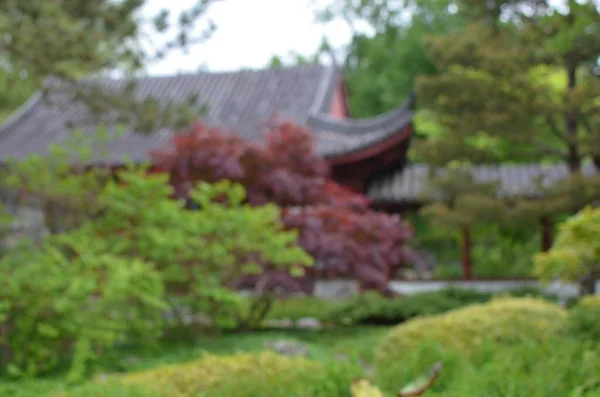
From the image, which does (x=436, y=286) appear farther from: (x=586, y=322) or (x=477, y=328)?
(x=586, y=322)

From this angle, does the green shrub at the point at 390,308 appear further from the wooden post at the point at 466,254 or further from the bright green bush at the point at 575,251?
the bright green bush at the point at 575,251

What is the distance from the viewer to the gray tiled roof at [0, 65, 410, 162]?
44.7ft

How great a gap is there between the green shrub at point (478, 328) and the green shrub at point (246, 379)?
102 centimetres

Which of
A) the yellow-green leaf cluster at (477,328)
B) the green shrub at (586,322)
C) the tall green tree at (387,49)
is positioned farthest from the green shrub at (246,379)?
the tall green tree at (387,49)

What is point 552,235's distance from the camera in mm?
14203

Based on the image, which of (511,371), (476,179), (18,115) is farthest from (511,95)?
(18,115)

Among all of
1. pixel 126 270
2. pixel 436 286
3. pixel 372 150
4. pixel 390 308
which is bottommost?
pixel 436 286

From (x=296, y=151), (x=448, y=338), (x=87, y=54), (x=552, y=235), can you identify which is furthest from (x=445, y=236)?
(x=448, y=338)

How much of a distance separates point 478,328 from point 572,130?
6350 mm

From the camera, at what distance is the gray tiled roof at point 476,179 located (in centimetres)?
1268

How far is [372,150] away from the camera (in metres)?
12.1

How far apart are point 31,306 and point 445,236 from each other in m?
11.1

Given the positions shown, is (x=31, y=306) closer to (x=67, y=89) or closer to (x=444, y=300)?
(x=67, y=89)

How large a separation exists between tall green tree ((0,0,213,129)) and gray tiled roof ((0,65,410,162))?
523 centimetres
